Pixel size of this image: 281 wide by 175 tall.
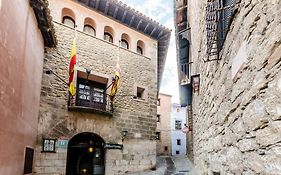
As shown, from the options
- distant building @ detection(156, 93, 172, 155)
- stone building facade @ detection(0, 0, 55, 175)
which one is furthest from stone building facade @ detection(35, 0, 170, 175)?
distant building @ detection(156, 93, 172, 155)

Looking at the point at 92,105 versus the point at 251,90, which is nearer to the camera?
the point at 251,90

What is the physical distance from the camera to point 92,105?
9.73 meters

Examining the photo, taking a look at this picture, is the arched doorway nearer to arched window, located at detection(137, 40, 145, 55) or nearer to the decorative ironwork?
the decorative ironwork

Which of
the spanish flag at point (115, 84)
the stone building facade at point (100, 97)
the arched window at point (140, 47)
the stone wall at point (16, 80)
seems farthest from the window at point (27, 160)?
the arched window at point (140, 47)

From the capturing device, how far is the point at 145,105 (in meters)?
11.3

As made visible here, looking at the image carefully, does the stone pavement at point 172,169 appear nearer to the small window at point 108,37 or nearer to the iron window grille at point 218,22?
the small window at point 108,37

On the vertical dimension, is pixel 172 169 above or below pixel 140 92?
below

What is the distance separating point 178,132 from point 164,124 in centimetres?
190

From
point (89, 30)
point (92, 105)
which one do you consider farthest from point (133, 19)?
point (92, 105)

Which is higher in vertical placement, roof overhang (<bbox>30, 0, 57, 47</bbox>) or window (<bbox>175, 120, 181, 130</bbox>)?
roof overhang (<bbox>30, 0, 57, 47</bbox>)

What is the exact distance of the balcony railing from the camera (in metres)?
9.05

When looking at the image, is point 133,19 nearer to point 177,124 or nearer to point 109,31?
point 109,31

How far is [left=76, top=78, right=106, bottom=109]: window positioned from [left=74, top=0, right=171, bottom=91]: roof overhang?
2.99 m

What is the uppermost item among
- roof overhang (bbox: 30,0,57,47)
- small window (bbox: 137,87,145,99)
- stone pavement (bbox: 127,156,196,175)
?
roof overhang (bbox: 30,0,57,47)
